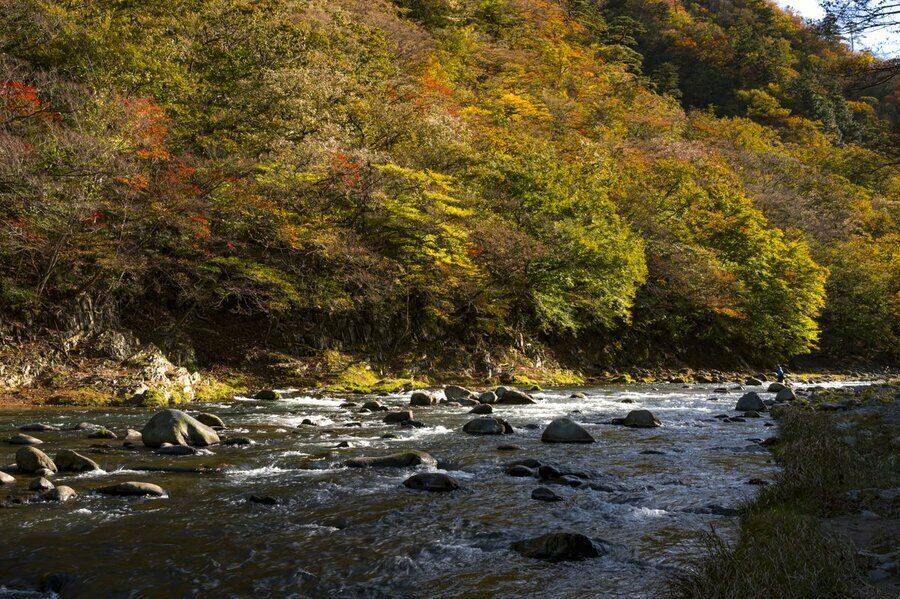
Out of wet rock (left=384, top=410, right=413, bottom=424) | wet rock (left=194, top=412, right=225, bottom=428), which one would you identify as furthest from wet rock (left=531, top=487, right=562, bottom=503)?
wet rock (left=194, top=412, right=225, bottom=428)

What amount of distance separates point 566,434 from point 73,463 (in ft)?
27.4

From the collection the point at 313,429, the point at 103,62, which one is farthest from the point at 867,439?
the point at 103,62

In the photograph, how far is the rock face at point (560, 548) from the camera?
534 centimetres

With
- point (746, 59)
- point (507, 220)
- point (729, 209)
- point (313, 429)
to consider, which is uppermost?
point (746, 59)

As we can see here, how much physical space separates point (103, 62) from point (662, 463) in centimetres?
2514

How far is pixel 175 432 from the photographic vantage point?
10.9 metres

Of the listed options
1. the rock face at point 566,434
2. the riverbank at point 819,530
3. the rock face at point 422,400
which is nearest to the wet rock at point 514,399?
the rock face at point 422,400

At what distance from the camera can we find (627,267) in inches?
1220

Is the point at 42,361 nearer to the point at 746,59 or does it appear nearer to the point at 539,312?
the point at 539,312

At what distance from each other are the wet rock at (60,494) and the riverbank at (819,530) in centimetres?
675

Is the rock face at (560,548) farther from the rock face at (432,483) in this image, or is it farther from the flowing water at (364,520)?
the rock face at (432,483)

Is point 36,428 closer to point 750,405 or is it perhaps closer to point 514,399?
point 514,399

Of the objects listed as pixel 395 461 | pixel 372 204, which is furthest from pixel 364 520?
pixel 372 204

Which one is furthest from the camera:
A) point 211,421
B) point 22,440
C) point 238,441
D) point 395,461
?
point 211,421
